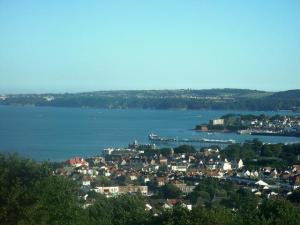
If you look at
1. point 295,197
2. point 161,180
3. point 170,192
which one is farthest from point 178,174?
point 295,197

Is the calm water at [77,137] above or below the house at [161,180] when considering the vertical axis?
below

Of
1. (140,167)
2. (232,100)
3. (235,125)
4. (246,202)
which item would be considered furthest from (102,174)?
(232,100)

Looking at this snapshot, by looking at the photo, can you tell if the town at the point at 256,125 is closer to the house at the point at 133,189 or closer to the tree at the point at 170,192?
the house at the point at 133,189

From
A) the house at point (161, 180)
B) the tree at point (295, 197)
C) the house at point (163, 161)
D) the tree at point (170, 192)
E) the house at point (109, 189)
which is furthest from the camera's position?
the house at point (163, 161)

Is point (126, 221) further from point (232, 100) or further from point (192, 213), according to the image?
point (232, 100)

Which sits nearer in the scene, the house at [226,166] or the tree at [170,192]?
the tree at [170,192]

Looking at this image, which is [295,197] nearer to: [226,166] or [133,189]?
[133,189]

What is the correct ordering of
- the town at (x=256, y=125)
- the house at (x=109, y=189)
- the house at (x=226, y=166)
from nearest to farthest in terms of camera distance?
the house at (x=109, y=189) → the house at (x=226, y=166) → the town at (x=256, y=125)

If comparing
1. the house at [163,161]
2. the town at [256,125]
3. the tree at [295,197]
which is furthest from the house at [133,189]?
the town at [256,125]

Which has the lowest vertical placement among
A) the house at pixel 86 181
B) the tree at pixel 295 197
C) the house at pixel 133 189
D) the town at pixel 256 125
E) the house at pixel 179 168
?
the town at pixel 256 125
